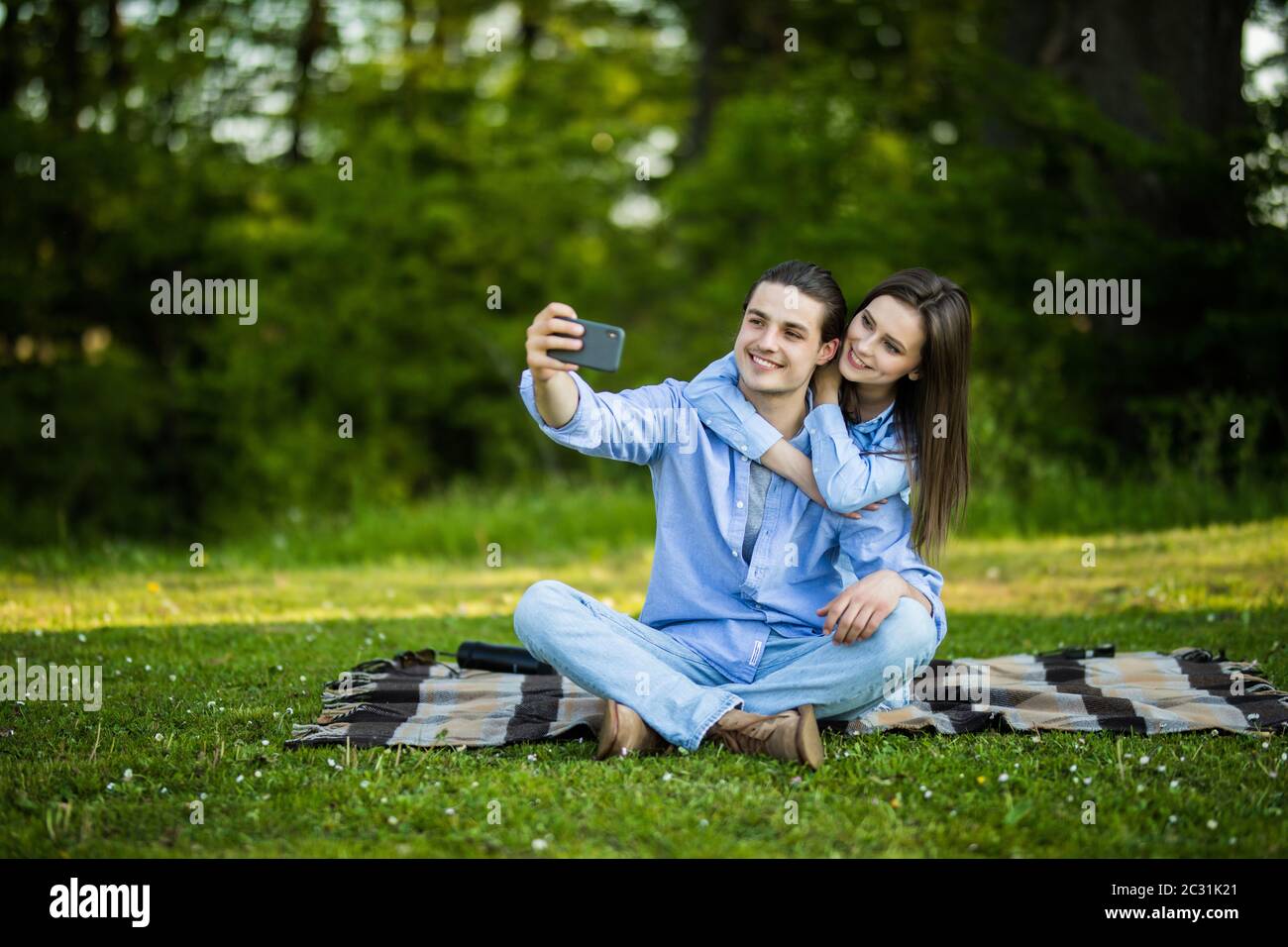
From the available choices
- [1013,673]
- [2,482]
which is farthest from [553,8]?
[1013,673]

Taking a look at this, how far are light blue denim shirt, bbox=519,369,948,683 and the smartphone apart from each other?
494 millimetres

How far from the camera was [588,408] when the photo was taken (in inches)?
146

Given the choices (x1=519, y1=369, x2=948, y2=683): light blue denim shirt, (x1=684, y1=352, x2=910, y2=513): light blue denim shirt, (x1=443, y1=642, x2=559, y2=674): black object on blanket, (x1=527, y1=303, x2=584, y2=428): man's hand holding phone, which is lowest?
(x1=443, y1=642, x2=559, y2=674): black object on blanket

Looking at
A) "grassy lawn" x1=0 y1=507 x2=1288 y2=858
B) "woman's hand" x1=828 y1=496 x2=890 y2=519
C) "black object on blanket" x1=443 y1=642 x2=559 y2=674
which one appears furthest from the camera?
"black object on blanket" x1=443 y1=642 x2=559 y2=674

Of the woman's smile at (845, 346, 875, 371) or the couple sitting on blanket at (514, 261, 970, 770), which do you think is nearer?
the couple sitting on blanket at (514, 261, 970, 770)

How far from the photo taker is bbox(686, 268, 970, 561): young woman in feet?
13.0

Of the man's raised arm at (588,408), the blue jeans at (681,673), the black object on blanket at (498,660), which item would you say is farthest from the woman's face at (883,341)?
the black object on blanket at (498,660)

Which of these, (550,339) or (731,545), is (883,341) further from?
(550,339)

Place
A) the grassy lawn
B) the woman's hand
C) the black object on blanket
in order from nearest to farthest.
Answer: the grassy lawn, the woman's hand, the black object on blanket

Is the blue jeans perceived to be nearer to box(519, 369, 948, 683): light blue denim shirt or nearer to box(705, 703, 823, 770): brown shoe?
box(705, 703, 823, 770): brown shoe

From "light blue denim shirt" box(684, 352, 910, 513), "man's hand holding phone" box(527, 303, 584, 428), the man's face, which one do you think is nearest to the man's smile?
the man's face

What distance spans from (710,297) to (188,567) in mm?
9437

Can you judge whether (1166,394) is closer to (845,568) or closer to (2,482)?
(845,568)

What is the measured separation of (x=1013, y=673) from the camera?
4895 mm
